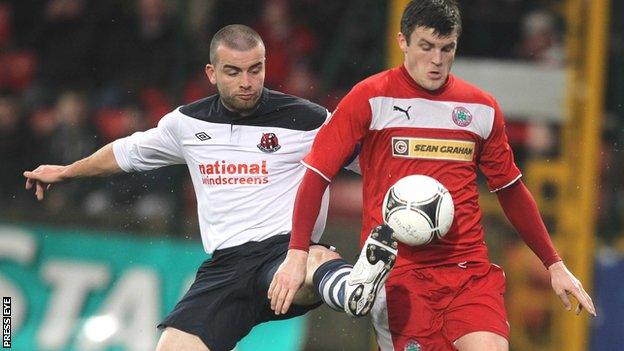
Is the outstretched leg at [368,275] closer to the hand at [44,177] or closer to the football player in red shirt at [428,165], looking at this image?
the football player in red shirt at [428,165]

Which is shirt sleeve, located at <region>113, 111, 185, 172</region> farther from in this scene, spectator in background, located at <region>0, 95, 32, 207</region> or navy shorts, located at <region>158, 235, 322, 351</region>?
spectator in background, located at <region>0, 95, 32, 207</region>

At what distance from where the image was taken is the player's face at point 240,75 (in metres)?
6.21

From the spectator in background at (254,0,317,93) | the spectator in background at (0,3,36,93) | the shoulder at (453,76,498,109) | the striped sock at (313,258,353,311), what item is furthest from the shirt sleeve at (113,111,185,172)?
the spectator in background at (0,3,36,93)

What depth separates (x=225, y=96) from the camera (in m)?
6.33

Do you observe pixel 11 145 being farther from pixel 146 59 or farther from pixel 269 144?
pixel 269 144

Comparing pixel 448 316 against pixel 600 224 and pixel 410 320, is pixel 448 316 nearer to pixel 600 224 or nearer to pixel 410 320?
pixel 410 320

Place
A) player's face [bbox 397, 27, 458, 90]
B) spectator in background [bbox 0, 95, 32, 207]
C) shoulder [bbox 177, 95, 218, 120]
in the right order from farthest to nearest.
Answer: spectator in background [bbox 0, 95, 32, 207]
shoulder [bbox 177, 95, 218, 120]
player's face [bbox 397, 27, 458, 90]

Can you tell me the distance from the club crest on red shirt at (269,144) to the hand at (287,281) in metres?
0.80

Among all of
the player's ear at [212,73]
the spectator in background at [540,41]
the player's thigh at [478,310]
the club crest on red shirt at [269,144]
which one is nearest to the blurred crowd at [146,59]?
the spectator in background at [540,41]

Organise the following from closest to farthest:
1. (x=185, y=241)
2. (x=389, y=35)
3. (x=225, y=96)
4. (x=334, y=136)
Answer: (x=334, y=136), (x=225, y=96), (x=185, y=241), (x=389, y=35)

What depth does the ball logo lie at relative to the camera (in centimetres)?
586

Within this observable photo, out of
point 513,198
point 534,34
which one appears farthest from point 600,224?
point 513,198

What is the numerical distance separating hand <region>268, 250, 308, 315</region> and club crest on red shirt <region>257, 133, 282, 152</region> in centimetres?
80

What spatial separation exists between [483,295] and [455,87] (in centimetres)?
92
